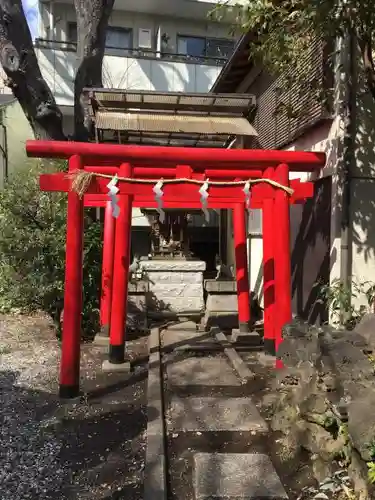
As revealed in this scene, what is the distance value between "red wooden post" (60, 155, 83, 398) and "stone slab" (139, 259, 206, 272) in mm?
6093

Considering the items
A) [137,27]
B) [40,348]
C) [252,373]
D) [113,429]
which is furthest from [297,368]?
[137,27]

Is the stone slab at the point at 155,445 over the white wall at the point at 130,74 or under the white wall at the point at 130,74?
Answer: under

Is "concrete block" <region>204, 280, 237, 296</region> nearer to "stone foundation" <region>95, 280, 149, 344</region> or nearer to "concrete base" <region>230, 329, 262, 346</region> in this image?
"stone foundation" <region>95, 280, 149, 344</region>

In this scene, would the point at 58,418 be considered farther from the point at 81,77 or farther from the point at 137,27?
the point at 137,27

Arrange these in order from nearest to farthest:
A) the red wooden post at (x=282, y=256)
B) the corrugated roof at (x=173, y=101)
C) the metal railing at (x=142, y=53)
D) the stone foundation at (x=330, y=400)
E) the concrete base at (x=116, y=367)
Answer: the stone foundation at (x=330, y=400) < the red wooden post at (x=282, y=256) < the concrete base at (x=116, y=367) < the corrugated roof at (x=173, y=101) < the metal railing at (x=142, y=53)

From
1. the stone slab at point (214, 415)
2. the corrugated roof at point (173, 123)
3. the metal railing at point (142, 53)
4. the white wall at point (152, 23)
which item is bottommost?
the stone slab at point (214, 415)

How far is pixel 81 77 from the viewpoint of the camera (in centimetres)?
1126

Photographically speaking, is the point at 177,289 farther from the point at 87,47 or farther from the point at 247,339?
the point at 87,47

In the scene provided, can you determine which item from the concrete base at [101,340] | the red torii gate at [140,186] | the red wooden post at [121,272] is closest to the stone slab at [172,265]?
the concrete base at [101,340]

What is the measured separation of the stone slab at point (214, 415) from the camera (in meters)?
4.80

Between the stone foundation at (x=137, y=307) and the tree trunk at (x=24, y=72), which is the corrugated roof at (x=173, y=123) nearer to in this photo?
the tree trunk at (x=24, y=72)

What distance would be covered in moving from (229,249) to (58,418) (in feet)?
33.4

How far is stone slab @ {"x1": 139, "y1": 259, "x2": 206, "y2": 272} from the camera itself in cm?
1202

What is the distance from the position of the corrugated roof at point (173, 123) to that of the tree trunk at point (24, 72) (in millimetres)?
2627
